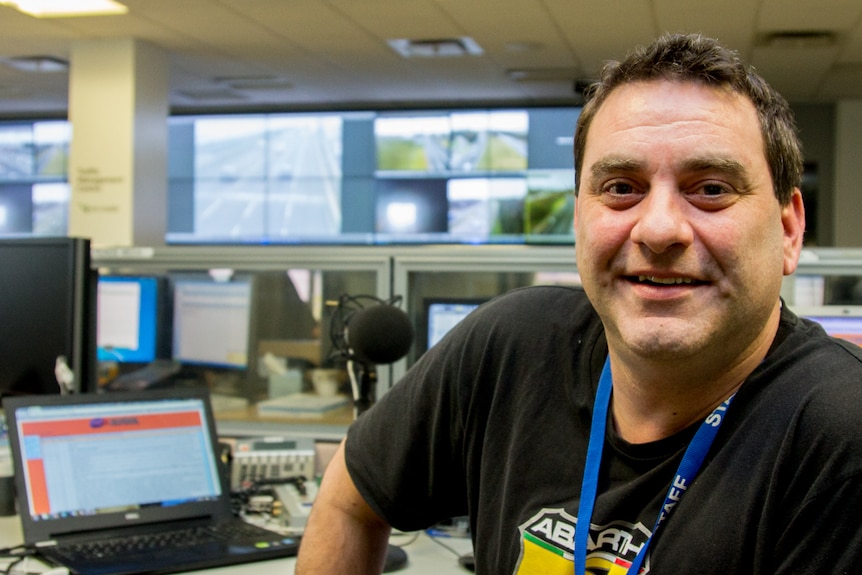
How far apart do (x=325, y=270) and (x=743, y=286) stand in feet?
5.22

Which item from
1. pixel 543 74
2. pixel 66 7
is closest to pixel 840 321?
pixel 66 7

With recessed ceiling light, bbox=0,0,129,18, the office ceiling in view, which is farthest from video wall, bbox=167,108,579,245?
recessed ceiling light, bbox=0,0,129,18

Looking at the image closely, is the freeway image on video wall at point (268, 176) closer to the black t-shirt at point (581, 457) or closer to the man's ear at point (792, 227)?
the black t-shirt at point (581, 457)

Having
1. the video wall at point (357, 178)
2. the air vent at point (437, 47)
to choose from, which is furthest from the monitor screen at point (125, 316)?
the video wall at point (357, 178)

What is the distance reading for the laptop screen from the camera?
6.21 ft

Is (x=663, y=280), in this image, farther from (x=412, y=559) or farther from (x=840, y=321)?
(x=840, y=321)

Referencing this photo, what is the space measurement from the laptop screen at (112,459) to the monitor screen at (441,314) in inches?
23.9

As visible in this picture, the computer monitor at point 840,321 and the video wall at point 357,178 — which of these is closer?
the computer monitor at point 840,321

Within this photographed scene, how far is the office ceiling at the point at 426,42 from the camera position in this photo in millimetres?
4973

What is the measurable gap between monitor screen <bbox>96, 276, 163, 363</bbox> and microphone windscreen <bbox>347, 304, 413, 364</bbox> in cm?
86

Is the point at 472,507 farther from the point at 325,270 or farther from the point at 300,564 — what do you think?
the point at 325,270

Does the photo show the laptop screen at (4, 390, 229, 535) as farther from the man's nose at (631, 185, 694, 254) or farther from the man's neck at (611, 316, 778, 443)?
the man's nose at (631, 185, 694, 254)

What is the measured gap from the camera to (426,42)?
19.2 ft

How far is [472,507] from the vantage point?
1225 mm
